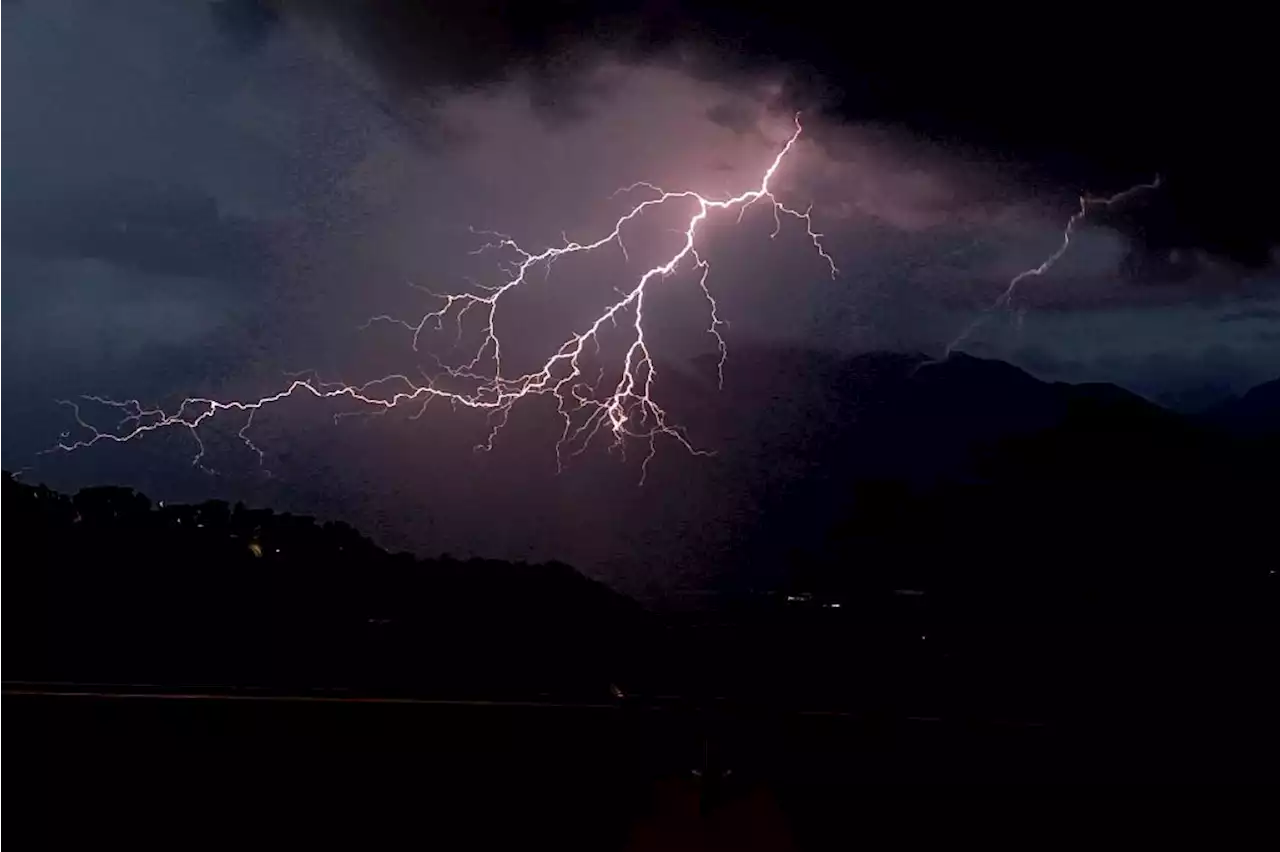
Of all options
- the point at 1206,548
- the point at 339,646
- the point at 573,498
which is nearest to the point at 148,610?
the point at 339,646

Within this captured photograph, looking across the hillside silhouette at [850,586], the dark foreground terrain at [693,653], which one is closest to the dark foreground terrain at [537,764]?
the dark foreground terrain at [693,653]

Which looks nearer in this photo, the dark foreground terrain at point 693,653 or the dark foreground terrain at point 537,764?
the dark foreground terrain at point 537,764

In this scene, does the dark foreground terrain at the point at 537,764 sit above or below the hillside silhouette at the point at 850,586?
below

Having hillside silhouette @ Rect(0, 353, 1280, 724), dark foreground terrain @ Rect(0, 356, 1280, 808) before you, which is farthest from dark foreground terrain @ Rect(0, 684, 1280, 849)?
hillside silhouette @ Rect(0, 353, 1280, 724)

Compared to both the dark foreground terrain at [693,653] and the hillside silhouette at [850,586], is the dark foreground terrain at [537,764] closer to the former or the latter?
the dark foreground terrain at [693,653]

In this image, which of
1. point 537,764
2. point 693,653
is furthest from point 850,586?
point 537,764

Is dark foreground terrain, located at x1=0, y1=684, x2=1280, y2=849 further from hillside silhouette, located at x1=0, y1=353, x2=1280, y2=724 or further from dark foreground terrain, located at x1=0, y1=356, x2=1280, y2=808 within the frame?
hillside silhouette, located at x1=0, y1=353, x2=1280, y2=724

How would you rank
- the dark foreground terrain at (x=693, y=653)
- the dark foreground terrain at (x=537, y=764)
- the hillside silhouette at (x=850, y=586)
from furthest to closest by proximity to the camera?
the hillside silhouette at (x=850, y=586) < the dark foreground terrain at (x=693, y=653) < the dark foreground terrain at (x=537, y=764)

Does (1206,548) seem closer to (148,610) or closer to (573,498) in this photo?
(573,498)

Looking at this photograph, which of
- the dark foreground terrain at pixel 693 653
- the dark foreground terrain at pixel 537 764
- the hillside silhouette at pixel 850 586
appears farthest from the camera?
the hillside silhouette at pixel 850 586

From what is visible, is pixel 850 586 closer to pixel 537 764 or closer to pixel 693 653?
pixel 693 653

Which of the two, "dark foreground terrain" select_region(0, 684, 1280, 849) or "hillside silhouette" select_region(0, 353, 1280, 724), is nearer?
"dark foreground terrain" select_region(0, 684, 1280, 849)
